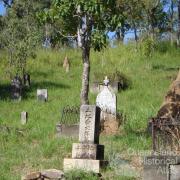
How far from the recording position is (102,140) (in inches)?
580

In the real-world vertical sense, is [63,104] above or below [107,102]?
above

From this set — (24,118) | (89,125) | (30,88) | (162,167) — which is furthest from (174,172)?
(30,88)

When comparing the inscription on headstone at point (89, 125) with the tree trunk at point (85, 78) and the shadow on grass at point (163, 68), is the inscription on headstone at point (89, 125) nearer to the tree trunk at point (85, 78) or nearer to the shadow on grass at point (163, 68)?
the tree trunk at point (85, 78)

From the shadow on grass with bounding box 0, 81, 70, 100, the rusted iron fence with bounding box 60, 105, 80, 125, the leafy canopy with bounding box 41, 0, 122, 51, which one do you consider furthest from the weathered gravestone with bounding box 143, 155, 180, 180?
the shadow on grass with bounding box 0, 81, 70, 100

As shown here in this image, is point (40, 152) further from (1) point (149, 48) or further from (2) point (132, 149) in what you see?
(1) point (149, 48)

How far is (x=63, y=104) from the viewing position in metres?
21.0

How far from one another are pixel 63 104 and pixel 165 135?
8.61 meters

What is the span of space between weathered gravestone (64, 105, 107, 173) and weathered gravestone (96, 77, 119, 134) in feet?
10.5

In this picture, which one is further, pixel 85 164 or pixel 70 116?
pixel 70 116

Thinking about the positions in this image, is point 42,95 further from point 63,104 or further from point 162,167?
point 162,167

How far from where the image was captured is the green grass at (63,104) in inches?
516

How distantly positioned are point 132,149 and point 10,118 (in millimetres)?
6876

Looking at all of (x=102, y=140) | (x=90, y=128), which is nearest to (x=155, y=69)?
(x=102, y=140)

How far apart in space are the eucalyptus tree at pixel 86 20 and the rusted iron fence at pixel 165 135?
376 centimetres
